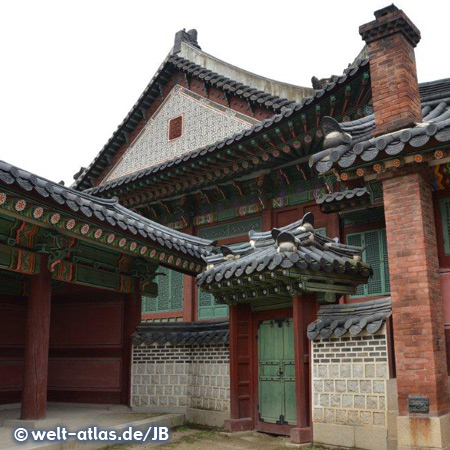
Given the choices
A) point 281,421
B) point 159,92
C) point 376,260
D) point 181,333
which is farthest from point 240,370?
point 159,92

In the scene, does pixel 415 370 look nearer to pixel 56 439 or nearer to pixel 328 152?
pixel 328 152

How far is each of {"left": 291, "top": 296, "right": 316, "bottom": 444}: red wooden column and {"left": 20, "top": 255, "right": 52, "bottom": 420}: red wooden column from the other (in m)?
3.86

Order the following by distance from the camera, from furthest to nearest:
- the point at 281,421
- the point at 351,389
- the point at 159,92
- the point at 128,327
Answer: the point at 159,92 < the point at 128,327 < the point at 281,421 < the point at 351,389

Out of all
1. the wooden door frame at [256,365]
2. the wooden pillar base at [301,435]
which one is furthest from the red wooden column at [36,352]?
the wooden pillar base at [301,435]

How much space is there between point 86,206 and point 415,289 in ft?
15.5

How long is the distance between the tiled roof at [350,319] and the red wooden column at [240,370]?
5.42 feet

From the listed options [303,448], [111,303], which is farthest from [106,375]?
A: [303,448]

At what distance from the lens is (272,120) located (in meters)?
11.1

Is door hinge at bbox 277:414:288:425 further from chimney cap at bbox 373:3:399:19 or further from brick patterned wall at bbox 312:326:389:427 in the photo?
chimney cap at bbox 373:3:399:19

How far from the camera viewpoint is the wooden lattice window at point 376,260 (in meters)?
10.5

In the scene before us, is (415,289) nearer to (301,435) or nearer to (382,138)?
(382,138)

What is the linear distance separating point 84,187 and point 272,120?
9444 millimetres

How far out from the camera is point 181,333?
10.9 metres

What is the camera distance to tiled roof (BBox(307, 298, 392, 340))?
7359 mm
